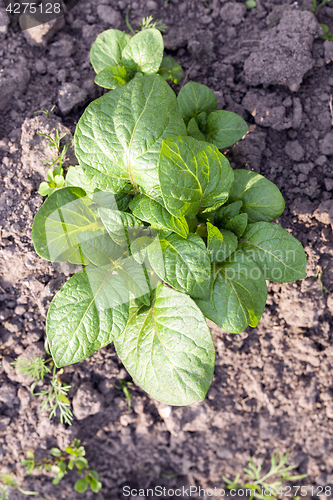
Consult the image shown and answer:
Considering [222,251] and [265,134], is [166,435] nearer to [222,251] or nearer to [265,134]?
[222,251]

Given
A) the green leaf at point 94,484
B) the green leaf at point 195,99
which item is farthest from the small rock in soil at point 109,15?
the green leaf at point 94,484

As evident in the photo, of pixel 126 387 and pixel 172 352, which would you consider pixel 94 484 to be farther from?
pixel 172 352

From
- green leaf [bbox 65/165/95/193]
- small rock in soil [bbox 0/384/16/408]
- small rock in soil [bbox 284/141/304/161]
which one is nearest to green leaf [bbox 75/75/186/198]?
green leaf [bbox 65/165/95/193]

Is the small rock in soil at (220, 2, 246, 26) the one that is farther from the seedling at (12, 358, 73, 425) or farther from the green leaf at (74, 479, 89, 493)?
the green leaf at (74, 479, 89, 493)

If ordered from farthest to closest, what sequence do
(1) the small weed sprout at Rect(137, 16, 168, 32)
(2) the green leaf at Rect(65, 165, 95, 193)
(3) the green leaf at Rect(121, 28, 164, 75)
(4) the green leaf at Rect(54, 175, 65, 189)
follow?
(1) the small weed sprout at Rect(137, 16, 168, 32) < (4) the green leaf at Rect(54, 175, 65, 189) < (3) the green leaf at Rect(121, 28, 164, 75) < (2) the green leaf at Rect(65, 165, 95, 193)

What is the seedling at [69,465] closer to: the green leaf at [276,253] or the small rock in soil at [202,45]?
the green leaf at [276,253]

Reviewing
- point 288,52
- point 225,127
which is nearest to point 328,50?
point 288,52
